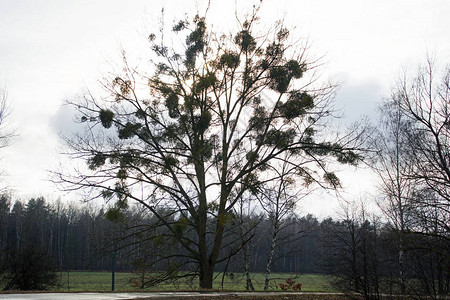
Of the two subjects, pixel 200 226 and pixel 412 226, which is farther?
pixel 412 226

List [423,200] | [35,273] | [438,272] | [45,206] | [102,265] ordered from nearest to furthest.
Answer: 1. [438,272]
2. [423,200]
3. [35,273]
4. [102,265]
5. [45,206]

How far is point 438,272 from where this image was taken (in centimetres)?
1012

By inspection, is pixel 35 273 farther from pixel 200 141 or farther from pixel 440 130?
pixel 440 130

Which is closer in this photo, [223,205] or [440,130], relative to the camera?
[223,205]

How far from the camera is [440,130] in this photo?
12086 mm

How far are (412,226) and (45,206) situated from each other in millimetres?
62358

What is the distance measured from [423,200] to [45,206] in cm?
6276

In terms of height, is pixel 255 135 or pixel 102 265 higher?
pixel 255 135

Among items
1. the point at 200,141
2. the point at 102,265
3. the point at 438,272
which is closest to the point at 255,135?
the point at 200,141

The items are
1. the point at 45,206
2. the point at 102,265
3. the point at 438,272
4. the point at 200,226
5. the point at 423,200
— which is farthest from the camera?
the point at 45,206

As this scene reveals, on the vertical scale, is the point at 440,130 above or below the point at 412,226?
above

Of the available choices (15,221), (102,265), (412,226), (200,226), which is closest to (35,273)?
(200,226)

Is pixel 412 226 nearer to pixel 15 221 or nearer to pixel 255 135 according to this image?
pixel 255 135

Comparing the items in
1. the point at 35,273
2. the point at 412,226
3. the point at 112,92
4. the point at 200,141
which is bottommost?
the point at 35,273
